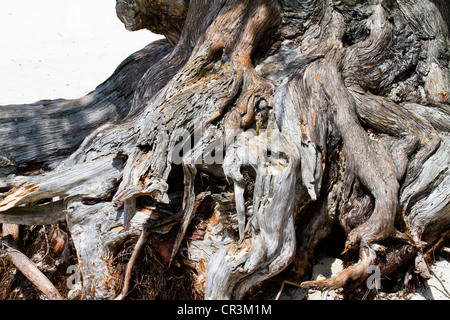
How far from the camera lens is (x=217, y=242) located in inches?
122

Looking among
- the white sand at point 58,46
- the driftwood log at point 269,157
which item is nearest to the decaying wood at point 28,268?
the driftwood log at point 269,157

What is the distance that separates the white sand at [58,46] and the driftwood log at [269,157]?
124 inches

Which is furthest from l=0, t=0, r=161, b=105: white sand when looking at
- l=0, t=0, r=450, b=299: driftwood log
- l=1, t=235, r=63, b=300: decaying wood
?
l=1, t=235, r=63, b=300: decaying wood

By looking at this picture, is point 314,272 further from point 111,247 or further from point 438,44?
point 438,44

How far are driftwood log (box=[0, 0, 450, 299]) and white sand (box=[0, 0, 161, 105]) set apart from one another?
3.16m

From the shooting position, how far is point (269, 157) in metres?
2.92

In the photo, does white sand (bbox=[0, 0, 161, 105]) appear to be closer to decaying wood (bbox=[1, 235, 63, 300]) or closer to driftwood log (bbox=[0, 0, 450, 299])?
driftwood log (bbox=[0, 0, 450, 299])

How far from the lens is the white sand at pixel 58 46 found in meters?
6.62

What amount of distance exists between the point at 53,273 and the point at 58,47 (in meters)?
5.84

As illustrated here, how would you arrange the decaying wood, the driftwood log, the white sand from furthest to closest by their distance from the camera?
the white sand < the decaying wood < the driftwood log

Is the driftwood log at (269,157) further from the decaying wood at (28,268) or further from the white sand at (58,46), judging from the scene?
the white sand at (58,46)

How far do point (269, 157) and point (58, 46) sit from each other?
658cm

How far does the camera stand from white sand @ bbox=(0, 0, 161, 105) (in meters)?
6.62
